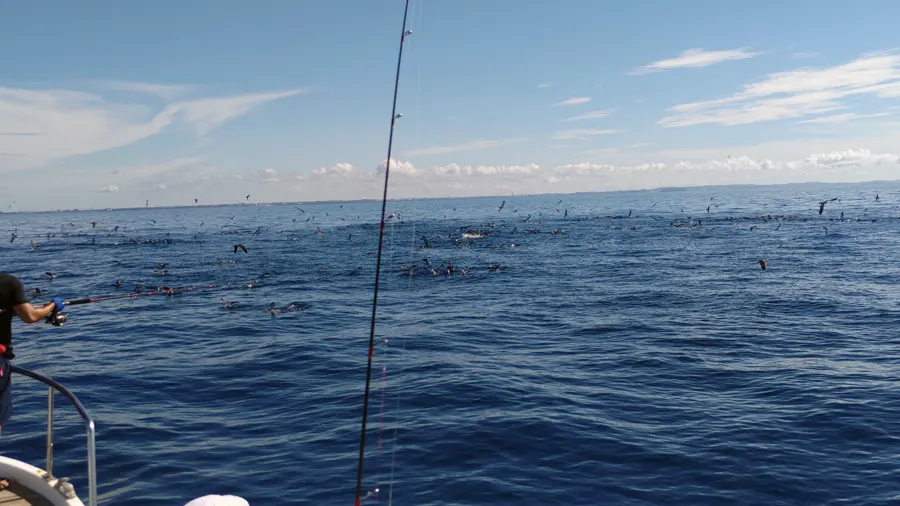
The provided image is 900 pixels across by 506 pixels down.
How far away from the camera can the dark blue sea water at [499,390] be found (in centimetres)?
1085

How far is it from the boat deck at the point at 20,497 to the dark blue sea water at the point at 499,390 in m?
3.72

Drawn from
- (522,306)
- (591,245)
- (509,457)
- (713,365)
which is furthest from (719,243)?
(509,457)

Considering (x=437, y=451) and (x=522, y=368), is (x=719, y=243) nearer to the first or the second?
(x=522, y=368)

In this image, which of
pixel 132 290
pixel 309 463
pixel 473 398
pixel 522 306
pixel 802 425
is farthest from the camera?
pixel 132 290

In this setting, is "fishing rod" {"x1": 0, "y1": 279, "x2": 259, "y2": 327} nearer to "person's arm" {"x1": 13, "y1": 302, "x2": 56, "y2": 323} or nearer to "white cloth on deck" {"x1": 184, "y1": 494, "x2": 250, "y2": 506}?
"person's arm" {"x1": 13, "y1": 302, "x2": 56, "y2": 323}

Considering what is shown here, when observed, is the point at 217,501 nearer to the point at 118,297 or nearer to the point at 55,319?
the point at 55,319

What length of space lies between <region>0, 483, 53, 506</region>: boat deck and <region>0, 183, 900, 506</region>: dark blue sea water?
3.72m

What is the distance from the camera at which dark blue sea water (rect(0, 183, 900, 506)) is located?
10.9 m

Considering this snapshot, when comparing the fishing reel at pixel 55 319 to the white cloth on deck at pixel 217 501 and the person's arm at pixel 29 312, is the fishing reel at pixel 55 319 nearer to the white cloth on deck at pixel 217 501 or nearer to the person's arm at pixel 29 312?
the person's arm at pixel 29 312

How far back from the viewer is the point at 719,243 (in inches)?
2004

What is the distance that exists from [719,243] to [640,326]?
3225cm

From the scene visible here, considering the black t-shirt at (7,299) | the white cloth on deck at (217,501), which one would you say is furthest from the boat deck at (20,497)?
the white cloth on deck at (217,501)

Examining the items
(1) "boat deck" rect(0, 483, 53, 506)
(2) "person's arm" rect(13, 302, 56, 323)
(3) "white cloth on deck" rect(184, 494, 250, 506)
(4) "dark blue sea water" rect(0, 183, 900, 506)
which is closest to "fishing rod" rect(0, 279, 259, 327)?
(2) "person's arm" rect(13, 302, 56, 323)

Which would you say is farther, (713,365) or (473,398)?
(713,365)
